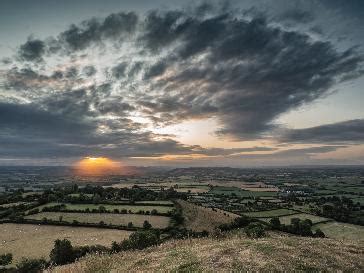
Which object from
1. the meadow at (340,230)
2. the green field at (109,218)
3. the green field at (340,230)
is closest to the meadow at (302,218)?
the meadow at (340,230)

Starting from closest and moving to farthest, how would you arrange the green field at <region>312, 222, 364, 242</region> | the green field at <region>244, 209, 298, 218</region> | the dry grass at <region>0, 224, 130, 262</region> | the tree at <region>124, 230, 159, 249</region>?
1. the tree at <region>124, 230, 159, 249</region>
2. the dry grass at <region>0, 224, 130, 262</region>
3. the green field at <region>312, 222, 364, 242</region>
4. the green field at <region>244, 209, 298, 218</region>

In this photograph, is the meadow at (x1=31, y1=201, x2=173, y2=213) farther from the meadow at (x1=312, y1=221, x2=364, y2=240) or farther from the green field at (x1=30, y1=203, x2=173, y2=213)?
the meadow at (x1=312, y1=221, x2=364, y2=240)

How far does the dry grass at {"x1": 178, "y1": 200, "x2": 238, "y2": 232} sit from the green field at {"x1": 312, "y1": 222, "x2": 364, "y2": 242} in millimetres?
28742

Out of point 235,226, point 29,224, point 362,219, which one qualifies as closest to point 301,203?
point 362,219

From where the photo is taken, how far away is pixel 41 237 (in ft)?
256

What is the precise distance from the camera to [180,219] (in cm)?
9631

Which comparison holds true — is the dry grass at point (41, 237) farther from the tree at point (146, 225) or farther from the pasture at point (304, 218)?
the pasture at point (304, 218)

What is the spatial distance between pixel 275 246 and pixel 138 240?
46.2 metres

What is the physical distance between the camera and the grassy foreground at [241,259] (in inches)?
706

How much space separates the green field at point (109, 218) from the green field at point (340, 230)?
156 ft

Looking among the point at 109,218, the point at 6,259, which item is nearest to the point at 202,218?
the point at 109,218

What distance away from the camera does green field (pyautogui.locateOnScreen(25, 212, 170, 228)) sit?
92000 millimetres

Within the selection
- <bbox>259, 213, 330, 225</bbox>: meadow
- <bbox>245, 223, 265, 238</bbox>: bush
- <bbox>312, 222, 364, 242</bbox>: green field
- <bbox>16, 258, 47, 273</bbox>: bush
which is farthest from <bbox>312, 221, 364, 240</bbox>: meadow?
<bbox>16, 258, 47, 273</bbox>: bush

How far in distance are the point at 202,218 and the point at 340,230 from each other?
42421 mm
